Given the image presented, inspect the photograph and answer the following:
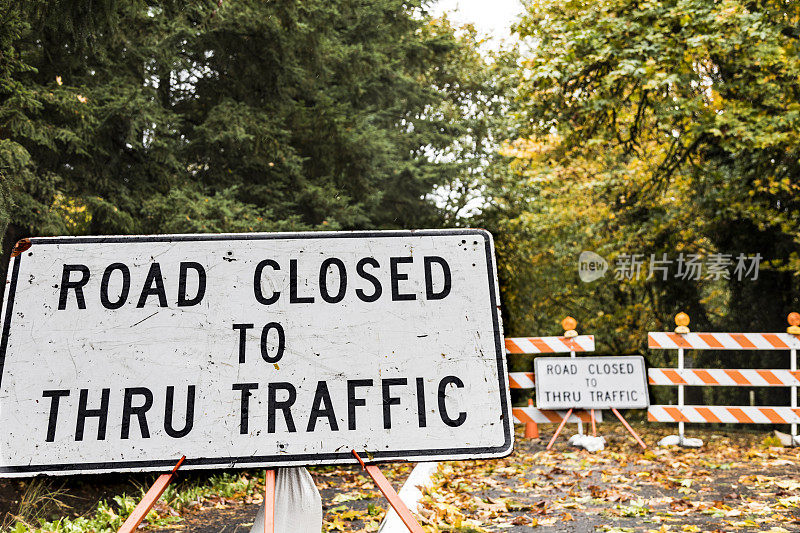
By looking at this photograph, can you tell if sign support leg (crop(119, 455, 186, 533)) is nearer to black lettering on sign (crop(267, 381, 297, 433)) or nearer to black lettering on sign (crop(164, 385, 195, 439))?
black lettering on sign (crop(164, 385, 195, 439))

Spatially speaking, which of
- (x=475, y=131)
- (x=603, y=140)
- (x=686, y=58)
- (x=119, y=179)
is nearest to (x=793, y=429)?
(x=686, y=58)

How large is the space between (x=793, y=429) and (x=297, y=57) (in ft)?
32.4

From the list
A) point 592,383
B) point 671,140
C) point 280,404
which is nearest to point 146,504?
point 280,404

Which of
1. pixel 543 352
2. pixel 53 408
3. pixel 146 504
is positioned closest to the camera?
pixel 146 504

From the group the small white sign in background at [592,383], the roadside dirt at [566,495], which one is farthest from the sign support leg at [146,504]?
the small white sign in background at [592,383]

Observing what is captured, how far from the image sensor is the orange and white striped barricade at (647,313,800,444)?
989 cm

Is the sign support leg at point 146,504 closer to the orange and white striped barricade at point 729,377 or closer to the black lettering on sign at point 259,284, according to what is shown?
the black lettering on sign at point 259,284

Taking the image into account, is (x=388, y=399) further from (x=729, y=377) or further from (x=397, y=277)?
(x=729, y=377)

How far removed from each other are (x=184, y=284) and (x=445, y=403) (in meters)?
1.13

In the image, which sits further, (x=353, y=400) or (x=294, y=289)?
(x=294, y=289)

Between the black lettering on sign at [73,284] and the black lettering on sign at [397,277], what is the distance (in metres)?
1.20

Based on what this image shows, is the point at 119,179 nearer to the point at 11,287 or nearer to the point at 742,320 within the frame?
the point at 11,287

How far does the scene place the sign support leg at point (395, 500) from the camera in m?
2.49

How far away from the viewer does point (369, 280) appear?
2896 millimetres
